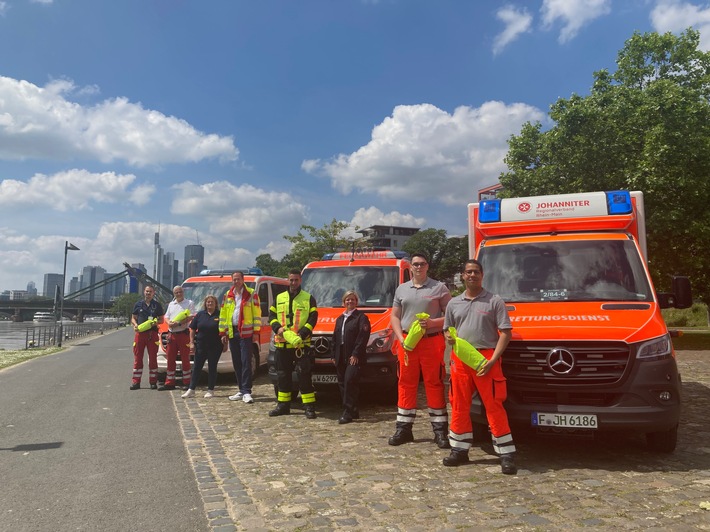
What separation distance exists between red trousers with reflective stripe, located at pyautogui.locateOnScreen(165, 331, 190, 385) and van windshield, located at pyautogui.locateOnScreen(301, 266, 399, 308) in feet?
8.79

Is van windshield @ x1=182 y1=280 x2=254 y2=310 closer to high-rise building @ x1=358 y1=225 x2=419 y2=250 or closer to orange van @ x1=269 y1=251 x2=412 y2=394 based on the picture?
orange van @ x1=269 y1=251 x2=412 y2=394

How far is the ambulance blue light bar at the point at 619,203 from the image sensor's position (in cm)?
634

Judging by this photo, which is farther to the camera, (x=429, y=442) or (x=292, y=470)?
(x=429, y=442)

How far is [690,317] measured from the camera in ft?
144

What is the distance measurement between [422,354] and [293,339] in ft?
7.66

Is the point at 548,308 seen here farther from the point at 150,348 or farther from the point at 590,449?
the point at 150,348

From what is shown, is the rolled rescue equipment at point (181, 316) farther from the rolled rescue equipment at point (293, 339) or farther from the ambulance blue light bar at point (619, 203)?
the ambulance blue light bar at point (619, 203)

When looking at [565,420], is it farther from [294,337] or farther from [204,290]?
[204,290]

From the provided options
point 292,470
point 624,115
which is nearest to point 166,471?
point 292,470

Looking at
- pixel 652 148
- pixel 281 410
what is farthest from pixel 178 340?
pixel 652 148

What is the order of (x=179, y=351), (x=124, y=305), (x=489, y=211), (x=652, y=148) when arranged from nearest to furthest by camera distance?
(x=489, y=211)
(x=179, y=351)
(x=652, y=148)
(x=124, y=305)

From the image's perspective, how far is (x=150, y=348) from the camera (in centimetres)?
1062

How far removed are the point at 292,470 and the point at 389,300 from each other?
4061 millimetres

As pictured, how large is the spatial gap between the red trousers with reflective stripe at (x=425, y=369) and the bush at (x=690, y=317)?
42.6 m
